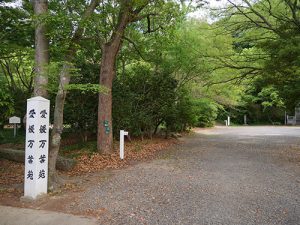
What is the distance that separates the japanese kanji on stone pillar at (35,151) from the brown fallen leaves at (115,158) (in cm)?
249

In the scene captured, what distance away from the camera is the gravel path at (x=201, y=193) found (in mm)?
4828

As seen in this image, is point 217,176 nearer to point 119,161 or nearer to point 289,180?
point 289,180

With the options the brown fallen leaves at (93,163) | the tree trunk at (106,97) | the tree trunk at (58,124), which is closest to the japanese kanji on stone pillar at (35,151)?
the tree trunk at (58,124)

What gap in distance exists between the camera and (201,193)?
6125mm

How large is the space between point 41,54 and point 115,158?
14.5 ft

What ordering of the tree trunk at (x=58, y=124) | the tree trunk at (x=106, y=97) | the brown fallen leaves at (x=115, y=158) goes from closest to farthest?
the tree trunk at (x=58, y=124) → the brown fallen leaves at (x=115, y=158) → the tree trunk at (x=106, y=97)

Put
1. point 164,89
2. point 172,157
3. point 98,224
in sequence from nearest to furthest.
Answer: point 98,224
point 172,157
point 164,89

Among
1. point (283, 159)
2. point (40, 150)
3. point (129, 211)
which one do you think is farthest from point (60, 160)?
point (283, 159)

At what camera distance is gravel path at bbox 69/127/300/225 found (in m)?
4.83

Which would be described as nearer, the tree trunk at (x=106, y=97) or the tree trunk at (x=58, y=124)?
the tree trunk at (x=58, y=124)

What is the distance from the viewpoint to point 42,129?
6016 millimetres

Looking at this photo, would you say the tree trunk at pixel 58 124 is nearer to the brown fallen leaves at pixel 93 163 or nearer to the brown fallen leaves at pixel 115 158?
the brown fallen leaves at pixel 93 163

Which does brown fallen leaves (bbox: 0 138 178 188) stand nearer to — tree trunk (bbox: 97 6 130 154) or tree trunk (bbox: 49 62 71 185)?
tree trunk (bbox: 97 6 130 154)

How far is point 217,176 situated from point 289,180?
1644 millimetres
